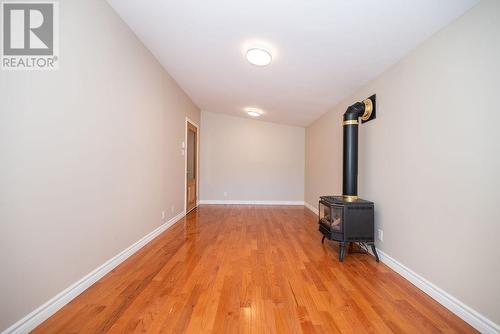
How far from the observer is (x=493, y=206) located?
4.63 ft

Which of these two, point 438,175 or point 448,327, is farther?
point 438,175

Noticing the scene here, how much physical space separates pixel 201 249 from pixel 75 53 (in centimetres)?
244

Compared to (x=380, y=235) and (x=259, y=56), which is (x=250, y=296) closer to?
(x=380, y=235)

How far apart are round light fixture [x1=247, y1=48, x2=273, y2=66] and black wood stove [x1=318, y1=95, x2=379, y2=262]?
4.13 feet

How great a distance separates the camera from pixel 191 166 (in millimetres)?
5457

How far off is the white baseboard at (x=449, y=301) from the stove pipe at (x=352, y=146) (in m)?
0.88

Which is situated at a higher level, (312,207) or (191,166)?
(191,166)

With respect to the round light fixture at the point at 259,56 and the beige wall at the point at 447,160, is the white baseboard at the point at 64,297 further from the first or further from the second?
the beige wall at the point at 447,160

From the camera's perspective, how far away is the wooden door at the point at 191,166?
508 cm

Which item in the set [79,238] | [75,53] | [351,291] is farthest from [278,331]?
[75,53]

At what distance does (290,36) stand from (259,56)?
497 mm

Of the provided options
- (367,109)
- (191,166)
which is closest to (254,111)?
(191,166)

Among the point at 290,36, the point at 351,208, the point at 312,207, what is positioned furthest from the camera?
the point at 312,207

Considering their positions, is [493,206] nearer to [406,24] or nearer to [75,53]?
[406,24]
